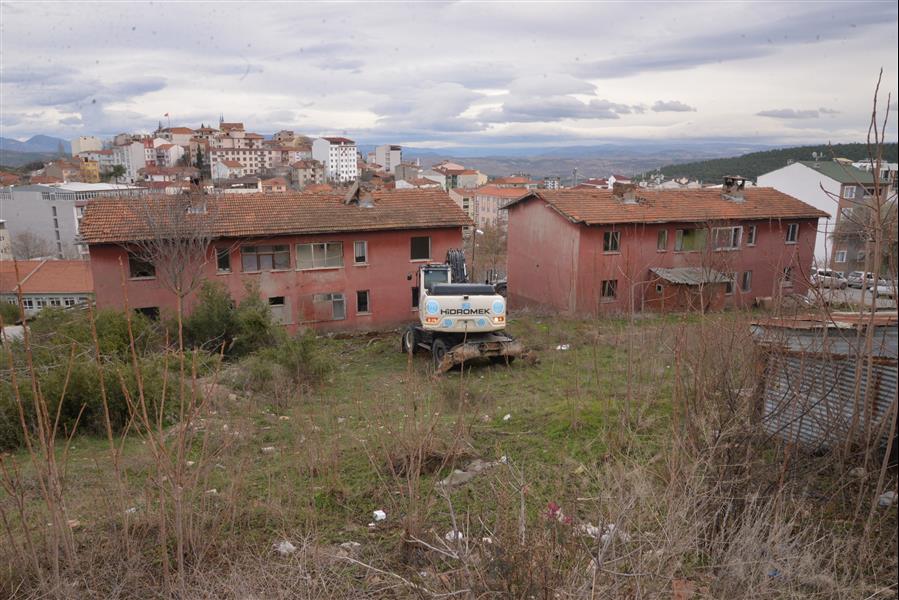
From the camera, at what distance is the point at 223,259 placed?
20.3m

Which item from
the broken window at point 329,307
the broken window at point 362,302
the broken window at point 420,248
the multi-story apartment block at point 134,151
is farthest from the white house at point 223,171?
the broken window at point 420,248

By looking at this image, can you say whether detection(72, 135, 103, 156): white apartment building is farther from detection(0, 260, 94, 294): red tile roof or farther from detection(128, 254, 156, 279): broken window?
detection(128, 254, 156, 279): broken window

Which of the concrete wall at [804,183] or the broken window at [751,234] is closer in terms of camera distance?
the broken window at [751,234]

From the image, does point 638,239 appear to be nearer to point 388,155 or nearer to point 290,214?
point 290,214

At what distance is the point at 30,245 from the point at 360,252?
131 ft

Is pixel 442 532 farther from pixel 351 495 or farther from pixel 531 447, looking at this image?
pixel 531 447

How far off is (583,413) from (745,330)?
2926 millimetres

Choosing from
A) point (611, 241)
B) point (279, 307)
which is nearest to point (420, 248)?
point (279, 307)

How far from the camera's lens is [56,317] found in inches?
541

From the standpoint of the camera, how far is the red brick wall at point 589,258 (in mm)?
23594

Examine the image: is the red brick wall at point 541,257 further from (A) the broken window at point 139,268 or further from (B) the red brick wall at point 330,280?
(A) the broken window at point 139,268

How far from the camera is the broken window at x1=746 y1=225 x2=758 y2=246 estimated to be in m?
26.0

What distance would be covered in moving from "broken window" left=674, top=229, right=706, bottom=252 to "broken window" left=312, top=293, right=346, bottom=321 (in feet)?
46.7

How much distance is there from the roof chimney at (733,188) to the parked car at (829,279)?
76.7 ft
